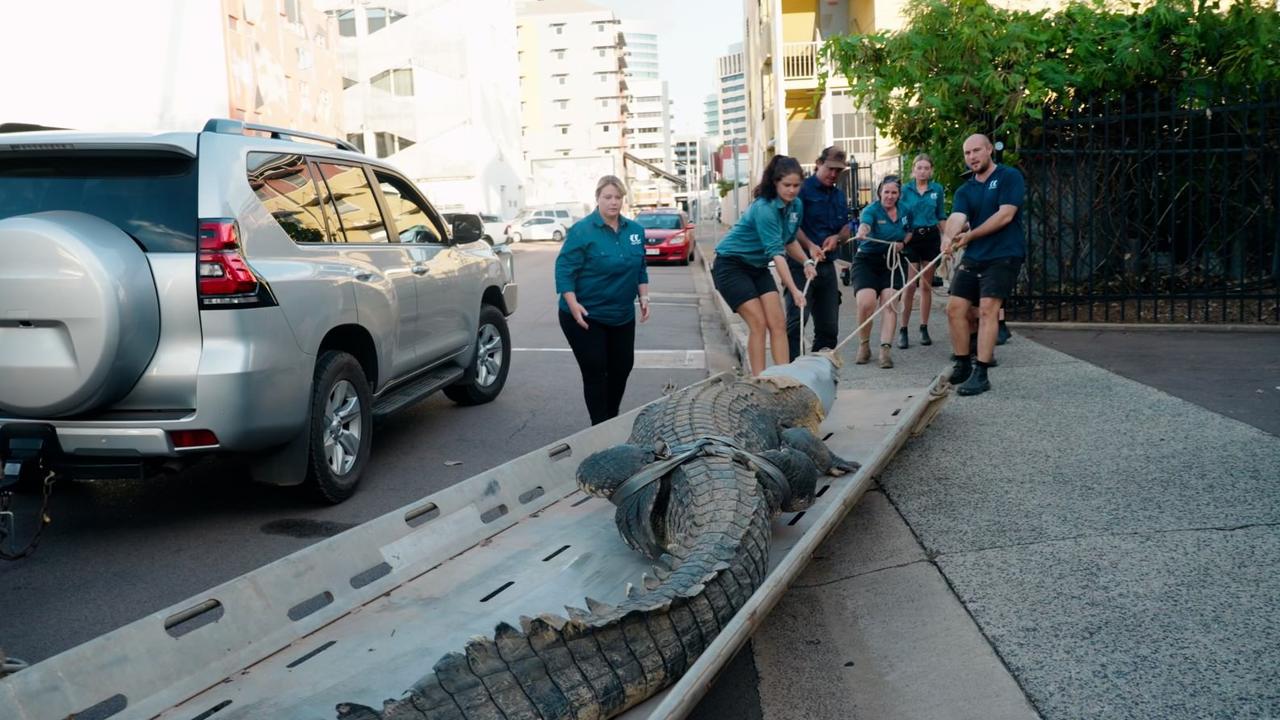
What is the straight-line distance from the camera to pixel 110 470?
17.0 ft

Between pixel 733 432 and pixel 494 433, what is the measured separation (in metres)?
3.48

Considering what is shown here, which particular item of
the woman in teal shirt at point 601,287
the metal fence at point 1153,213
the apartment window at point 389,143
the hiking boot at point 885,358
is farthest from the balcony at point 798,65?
the apartment window at point 389,143

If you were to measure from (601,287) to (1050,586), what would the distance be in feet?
11.9

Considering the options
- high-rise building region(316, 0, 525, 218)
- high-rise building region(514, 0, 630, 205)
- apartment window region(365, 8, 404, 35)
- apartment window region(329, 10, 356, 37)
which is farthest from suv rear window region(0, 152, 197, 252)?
high-rise building region(514, 0, 630, 205)

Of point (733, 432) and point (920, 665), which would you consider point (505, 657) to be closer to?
point (920, 665)

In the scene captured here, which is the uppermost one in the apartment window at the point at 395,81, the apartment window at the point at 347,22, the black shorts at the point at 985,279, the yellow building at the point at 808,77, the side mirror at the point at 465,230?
the apartment window at the point at 347,22

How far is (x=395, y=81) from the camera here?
57.1 metres

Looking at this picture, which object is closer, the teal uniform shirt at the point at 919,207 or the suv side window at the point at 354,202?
the suv side window at the point at 354,202

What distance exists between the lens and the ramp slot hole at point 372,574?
13.2 feet

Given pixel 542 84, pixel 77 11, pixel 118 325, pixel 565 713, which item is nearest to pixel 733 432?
pixel 565 713

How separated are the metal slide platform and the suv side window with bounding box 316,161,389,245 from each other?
2371 mm

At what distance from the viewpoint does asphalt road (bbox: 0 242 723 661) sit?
4.62 meters

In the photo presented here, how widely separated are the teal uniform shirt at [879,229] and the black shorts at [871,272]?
41 millimetres

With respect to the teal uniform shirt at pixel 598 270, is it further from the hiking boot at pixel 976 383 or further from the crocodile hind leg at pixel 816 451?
the hiking boot at pixel 976 383
